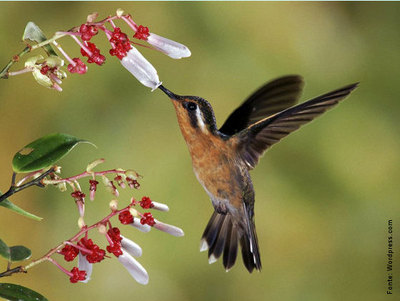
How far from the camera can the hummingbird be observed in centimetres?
81

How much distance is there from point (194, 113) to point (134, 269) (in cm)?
23

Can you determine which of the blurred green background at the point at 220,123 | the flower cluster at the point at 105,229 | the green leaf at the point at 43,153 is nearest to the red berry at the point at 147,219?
the flower cluster at the point at 105,229

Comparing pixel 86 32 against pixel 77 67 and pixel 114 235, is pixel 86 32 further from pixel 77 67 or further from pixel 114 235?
pixel 114 235

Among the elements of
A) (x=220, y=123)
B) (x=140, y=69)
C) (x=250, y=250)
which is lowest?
(x=250, y=250)

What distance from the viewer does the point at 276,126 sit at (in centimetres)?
88

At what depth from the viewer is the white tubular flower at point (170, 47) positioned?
25.6 inches

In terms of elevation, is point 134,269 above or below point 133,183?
below

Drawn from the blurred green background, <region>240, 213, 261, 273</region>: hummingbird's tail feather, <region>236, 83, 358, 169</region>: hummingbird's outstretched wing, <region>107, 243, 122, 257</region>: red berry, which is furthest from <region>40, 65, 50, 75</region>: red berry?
the blurred green background

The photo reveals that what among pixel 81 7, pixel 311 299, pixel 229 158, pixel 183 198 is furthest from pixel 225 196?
pixel 81 7

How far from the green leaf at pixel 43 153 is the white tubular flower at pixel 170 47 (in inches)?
5.5

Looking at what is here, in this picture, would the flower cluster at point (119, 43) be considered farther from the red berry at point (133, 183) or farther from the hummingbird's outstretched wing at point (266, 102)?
the hummingbird's outstretched wing at point (266, 102)

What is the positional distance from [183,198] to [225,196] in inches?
21.5

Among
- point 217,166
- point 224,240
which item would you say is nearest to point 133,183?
point 217,166

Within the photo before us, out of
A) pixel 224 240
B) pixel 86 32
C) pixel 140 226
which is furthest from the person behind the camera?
pixel 224 240
